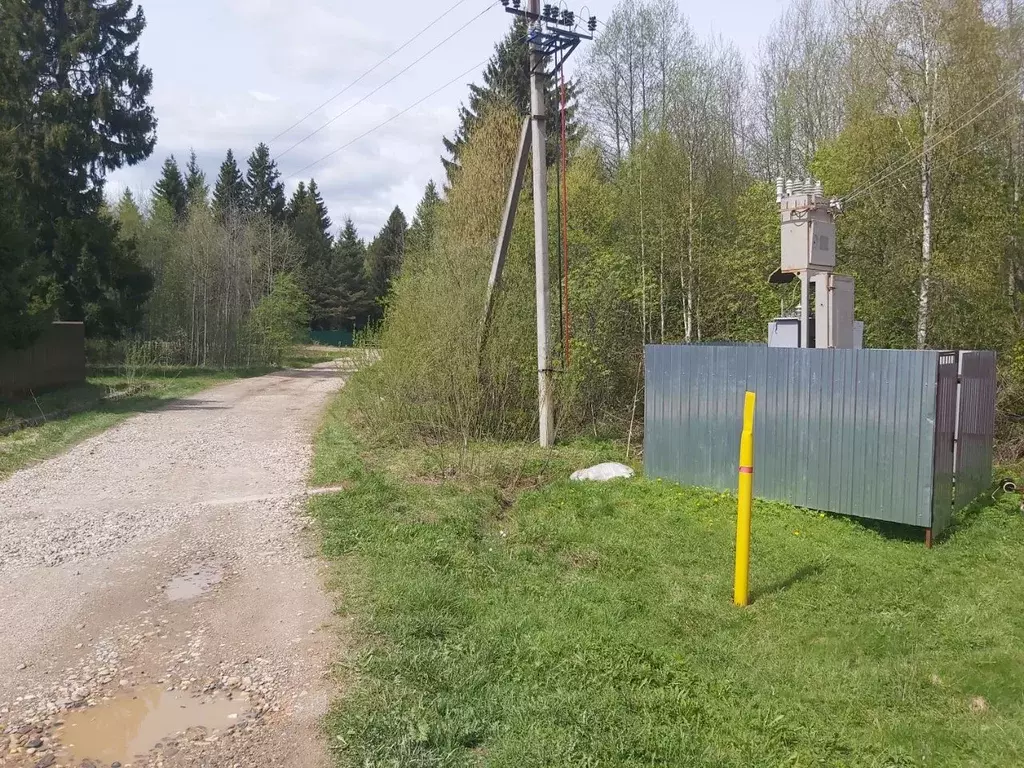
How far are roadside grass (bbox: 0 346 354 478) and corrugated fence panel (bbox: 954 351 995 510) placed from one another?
30.4 feet

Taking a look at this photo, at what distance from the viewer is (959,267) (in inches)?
549

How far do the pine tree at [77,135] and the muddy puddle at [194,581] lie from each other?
1970cm

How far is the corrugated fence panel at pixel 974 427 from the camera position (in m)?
7.98

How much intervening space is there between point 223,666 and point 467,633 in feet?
4.61

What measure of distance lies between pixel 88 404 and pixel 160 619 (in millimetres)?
13393

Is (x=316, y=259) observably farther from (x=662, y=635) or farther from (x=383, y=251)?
(x=662, y=635)

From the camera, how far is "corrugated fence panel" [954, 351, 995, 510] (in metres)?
7.98

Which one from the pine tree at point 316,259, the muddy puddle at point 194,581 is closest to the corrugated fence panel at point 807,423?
the muddy puddle at point 194,581

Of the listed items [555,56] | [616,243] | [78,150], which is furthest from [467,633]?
[78,150]

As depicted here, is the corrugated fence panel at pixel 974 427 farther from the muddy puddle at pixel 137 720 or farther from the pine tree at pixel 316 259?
the pine tree at pixel 316 259

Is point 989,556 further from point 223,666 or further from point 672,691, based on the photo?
point 223,666

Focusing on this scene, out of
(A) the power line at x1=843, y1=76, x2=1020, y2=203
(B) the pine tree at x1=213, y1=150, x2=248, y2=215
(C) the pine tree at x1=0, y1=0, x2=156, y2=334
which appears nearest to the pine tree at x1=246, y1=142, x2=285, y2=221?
(B) the pine tree at x1=213, y1=150, x2=248, y2=215

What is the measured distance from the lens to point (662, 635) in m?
4.89

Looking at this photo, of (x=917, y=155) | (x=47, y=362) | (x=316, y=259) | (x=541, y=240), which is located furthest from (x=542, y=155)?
(x=316, y=259)
